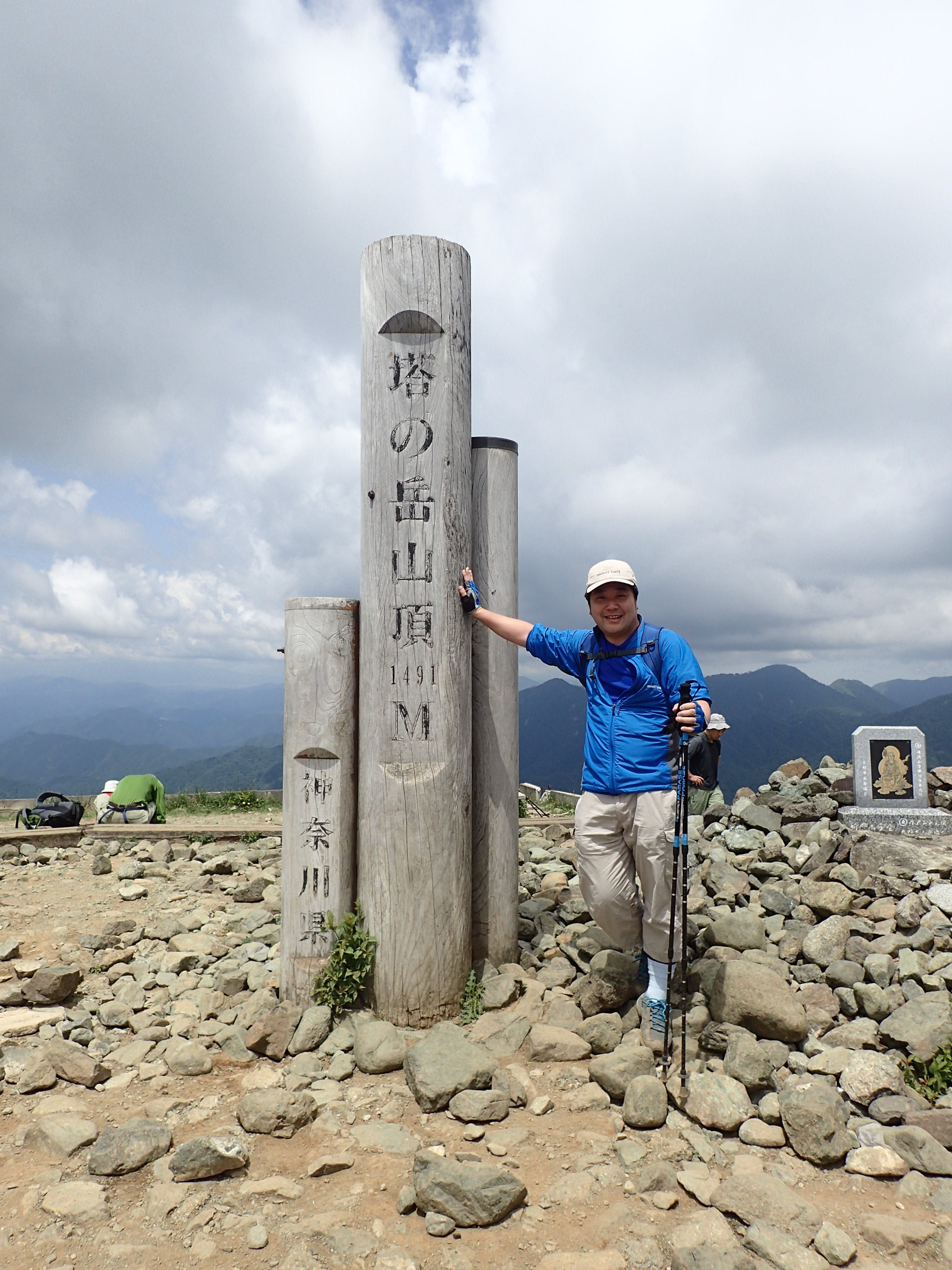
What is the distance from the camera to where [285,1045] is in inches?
188

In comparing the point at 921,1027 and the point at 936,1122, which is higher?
the point at 921,1027

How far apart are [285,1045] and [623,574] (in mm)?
3526

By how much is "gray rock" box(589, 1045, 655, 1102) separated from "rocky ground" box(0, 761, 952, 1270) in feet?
0.05

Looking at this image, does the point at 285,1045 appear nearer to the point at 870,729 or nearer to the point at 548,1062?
the point at 548,1062

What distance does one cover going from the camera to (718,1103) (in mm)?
3959

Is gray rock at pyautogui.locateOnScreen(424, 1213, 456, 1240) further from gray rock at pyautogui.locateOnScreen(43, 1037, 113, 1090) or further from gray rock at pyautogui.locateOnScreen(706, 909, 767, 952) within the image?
gray rock at pyautogui.locateOnScreen(706, 909, 767, 952)

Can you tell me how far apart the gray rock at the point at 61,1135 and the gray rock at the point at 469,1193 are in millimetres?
1727

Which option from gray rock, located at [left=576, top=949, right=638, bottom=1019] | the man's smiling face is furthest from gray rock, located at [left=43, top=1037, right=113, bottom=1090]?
the man's smiling face

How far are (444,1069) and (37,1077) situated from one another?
234 centimetres

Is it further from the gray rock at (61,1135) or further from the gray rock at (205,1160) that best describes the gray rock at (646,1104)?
the gray rock at (61,1135)

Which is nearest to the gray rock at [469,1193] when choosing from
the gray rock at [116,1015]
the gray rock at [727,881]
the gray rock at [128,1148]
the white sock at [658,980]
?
the gray rock at [128,1148]

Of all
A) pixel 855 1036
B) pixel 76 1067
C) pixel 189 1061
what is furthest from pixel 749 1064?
pixel 76 1067

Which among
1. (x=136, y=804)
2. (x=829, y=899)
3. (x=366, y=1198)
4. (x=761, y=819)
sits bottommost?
(x=366, y=1198)

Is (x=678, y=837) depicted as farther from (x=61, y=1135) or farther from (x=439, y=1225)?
(x=61, y=1135)
